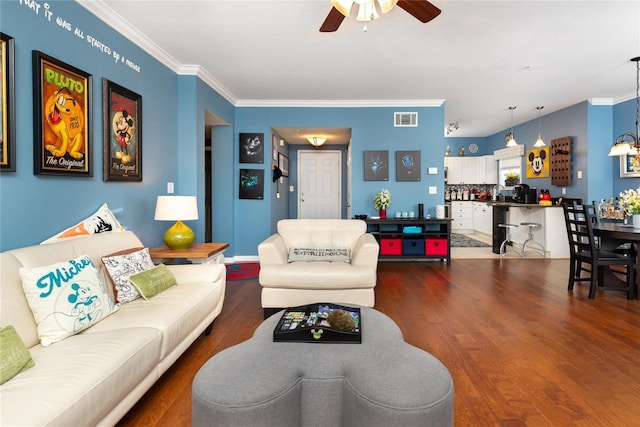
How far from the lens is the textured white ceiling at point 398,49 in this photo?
9.57 ft

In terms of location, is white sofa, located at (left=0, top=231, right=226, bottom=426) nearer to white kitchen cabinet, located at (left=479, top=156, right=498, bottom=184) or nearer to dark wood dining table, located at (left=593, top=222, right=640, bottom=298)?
dark wood dining table, located at (left=593, top=222, right=640, bottom=298)

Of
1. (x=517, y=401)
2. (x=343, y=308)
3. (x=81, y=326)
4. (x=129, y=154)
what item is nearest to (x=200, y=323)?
(x=81, y=326)

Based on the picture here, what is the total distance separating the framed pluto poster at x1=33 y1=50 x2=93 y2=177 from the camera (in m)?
2.21

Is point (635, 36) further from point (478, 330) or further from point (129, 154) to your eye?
point (129, 154)

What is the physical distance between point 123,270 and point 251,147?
12.6 ft

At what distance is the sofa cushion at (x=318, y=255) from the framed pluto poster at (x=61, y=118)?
189 centimetres

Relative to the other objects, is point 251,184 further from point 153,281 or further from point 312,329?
point 312,329

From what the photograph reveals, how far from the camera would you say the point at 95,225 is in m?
2.66

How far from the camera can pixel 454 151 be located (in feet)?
32.0

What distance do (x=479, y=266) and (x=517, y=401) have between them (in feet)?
12.4

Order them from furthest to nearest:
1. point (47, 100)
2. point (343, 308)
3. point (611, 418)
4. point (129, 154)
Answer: point (129, 154), point (47, 100), point (343, 308), point (611, 418)

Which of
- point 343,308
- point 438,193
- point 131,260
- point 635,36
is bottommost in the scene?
point 343,308

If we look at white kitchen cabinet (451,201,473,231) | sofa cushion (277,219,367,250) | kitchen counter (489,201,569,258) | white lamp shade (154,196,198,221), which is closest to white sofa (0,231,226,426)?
white lamp shade (154,196,198,221)

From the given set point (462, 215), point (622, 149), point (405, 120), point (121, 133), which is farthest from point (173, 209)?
point (462, 215)
